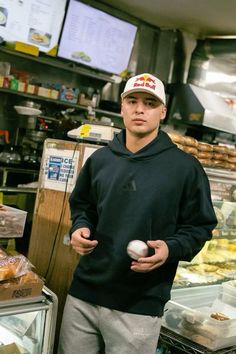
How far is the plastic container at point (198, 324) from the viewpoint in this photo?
2.77m

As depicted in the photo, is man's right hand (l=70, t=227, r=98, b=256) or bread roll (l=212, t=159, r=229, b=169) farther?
bread roll (l=212, t=159, r=229, b=169)

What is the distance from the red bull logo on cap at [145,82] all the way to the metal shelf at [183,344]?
1.64 metres

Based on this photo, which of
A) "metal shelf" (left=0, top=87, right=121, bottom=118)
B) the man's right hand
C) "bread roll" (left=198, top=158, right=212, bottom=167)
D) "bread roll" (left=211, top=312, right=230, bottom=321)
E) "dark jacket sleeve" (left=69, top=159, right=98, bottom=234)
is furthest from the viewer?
"metal shelf" (left=0, top=87, right=121, bottom=118)

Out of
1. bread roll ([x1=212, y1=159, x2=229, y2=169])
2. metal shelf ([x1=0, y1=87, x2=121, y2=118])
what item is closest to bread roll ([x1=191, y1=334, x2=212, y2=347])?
bread roll ([x1=212, y1=159, x2=229, y2=169])

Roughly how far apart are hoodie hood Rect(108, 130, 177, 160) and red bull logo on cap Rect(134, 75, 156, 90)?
0.23 metres

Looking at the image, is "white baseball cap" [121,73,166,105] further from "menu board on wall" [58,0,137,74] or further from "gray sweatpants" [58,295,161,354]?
A: "menu board on wall" [58,0,137,74]

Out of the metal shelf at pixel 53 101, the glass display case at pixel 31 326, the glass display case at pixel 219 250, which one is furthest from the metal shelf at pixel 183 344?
the metal shelf at pixel 53 101

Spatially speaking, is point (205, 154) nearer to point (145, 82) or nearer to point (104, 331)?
point (145, 82)

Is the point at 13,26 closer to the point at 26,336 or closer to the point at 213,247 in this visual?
the point at 213,247

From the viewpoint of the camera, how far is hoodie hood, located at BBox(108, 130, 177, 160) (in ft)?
6.55

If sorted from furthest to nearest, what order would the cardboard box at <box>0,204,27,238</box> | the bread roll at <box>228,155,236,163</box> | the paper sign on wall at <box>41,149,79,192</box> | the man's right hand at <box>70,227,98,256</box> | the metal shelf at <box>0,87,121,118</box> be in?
the metal shelf at <box>0,87,121,118</box> < the bread roll at <box>228,155,236,163</box> < the paper sign on wall at <box>41,149,79,192</box> < the cardboard box at <box>0,204,27,238</box> < the man's right hand at <box>70,227,98,256</box>

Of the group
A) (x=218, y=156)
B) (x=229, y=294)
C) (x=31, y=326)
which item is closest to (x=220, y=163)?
(x=218, y=156)

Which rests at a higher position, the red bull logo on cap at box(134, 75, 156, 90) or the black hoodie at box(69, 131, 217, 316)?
the red bull logo on cap at box(134, 75, 156, 90)

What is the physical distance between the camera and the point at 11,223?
2.29 m
